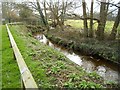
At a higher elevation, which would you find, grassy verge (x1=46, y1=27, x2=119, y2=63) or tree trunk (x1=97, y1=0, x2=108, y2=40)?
tree trunk (x1=97, y1=0, x2=108, y2=40)

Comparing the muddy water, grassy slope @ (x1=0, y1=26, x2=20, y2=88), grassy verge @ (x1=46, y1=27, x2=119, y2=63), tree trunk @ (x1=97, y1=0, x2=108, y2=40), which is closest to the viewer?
grassy slope @ (x1=0, y1=26, x2=20, y2=88)

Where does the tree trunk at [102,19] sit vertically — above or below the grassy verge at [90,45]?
above

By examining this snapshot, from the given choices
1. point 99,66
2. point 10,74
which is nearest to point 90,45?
point 99,66

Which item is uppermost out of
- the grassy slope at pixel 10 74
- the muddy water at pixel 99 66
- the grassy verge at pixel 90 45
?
the grassy slope at pixel 10 74

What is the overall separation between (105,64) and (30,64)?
587 centimetres

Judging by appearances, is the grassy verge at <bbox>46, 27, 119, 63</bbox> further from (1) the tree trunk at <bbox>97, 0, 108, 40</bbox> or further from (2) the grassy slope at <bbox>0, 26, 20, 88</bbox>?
(2) the grassy slope at <bbox>0, 26, 20, 88</bbox>

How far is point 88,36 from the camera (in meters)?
17.8

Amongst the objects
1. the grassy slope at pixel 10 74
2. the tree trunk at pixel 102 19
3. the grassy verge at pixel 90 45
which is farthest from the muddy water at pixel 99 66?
the grassy slope at pixel 10 74

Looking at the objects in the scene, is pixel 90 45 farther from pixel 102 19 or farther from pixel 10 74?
pixel 10 74

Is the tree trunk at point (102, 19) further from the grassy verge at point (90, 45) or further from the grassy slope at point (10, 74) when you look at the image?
the grassy slope at point (10, 74)

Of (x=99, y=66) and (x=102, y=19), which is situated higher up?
(x=102, y=19)

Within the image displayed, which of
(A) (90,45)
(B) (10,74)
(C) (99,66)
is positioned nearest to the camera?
(B) (10,74)

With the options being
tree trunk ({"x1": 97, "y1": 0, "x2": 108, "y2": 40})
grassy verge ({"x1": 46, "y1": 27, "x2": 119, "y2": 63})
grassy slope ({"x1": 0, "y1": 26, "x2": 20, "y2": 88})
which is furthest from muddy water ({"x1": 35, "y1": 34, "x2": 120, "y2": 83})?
grassy slope ({"x1": 0, "y1": 26, "x2": 20, "y2": 88})

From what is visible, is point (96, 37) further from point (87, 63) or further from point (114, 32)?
point (87, 63)
